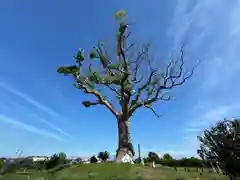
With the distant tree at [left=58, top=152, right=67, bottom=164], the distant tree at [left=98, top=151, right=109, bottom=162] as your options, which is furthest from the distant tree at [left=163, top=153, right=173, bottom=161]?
the distant tree at [left=58, top=152, right=67, bottom=164]

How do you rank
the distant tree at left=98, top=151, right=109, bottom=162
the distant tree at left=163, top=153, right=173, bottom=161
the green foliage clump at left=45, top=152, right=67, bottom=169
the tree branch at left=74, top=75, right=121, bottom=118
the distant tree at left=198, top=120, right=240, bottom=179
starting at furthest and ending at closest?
1. the distant tree at left=98, top=151, right=109, bottom=162
2. the distant tree at left=163, top=153, right=173, bottom=161
3. the green foliage clump at left=45, top=152, right=67, bottom=169
4. the tree branch at left=74, top=75, right=121, bottom=118
5. the distant tree at left=198, top=120, right=240, bottom=179

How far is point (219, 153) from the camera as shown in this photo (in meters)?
9.75

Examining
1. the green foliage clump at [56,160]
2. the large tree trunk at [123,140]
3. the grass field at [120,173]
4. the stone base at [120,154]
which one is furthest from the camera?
the green foliage clump at [56,160]

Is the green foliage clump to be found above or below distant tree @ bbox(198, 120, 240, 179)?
above

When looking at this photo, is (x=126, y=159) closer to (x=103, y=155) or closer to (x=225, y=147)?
(x=225, y=147)

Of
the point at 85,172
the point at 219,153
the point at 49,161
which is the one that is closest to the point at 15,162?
the point at 219,153

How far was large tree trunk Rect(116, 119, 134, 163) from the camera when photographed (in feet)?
115

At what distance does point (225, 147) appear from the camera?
9547 millimetres

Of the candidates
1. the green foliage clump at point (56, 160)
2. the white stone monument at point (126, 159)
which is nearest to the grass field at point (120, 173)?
the white stone monument at point (126, 159)

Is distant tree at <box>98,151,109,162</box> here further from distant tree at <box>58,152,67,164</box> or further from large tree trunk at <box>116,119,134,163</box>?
large tree trunk at <box>116,119,134,163</box>

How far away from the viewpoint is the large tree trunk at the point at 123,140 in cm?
3509

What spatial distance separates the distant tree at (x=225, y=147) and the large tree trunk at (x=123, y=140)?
25.3 meters

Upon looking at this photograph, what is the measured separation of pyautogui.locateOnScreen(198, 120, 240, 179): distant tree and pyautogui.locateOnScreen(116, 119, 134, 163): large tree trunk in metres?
25.3

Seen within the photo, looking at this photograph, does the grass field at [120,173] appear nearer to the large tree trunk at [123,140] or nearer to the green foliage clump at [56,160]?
the large tree trunk at [123,140]
